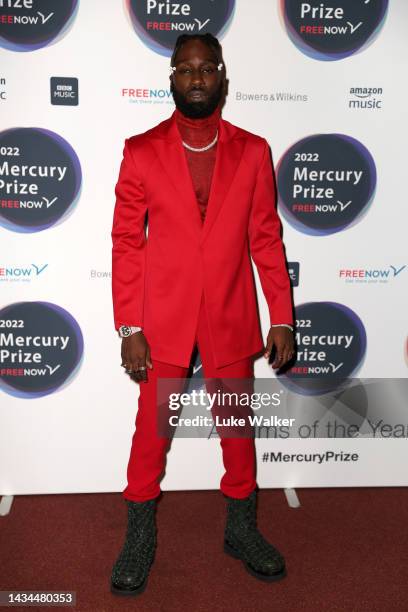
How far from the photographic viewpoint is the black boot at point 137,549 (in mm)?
2248

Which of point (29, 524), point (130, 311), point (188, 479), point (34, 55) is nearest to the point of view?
point (130, 311)

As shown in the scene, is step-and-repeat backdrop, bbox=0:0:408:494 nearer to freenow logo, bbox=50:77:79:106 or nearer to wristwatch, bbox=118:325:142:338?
freenow logo, bbox=50:77:79:106

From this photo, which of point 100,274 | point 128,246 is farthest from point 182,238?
point 100,274

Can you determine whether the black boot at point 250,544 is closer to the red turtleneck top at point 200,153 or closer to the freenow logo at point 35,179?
the red turtleneck top at point 200,153

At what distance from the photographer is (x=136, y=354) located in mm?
2154

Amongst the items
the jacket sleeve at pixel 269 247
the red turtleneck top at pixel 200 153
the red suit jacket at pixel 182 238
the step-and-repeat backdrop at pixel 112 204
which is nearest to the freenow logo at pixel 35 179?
the step-and-repeat backdrop at pixel 112 204

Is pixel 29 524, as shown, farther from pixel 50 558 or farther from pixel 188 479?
pixel 188 479

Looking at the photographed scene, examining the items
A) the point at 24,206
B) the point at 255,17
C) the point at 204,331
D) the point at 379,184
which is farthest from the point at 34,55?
the point at 379,184

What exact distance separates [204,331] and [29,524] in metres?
1.22

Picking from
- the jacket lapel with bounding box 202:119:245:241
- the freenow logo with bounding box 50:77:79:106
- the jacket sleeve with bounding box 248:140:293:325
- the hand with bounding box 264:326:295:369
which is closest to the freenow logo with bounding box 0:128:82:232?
the freenow logo with bounding box 50:77:79:106

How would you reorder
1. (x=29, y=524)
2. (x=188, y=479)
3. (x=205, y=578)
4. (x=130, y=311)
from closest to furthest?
(x=130, y=311), (x=205, y=578), (x=29, y=524), (x=188, y=479)

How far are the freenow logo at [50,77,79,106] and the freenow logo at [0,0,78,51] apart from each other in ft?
0.49

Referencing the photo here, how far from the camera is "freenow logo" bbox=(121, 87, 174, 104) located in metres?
2.53

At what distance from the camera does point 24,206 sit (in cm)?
260
